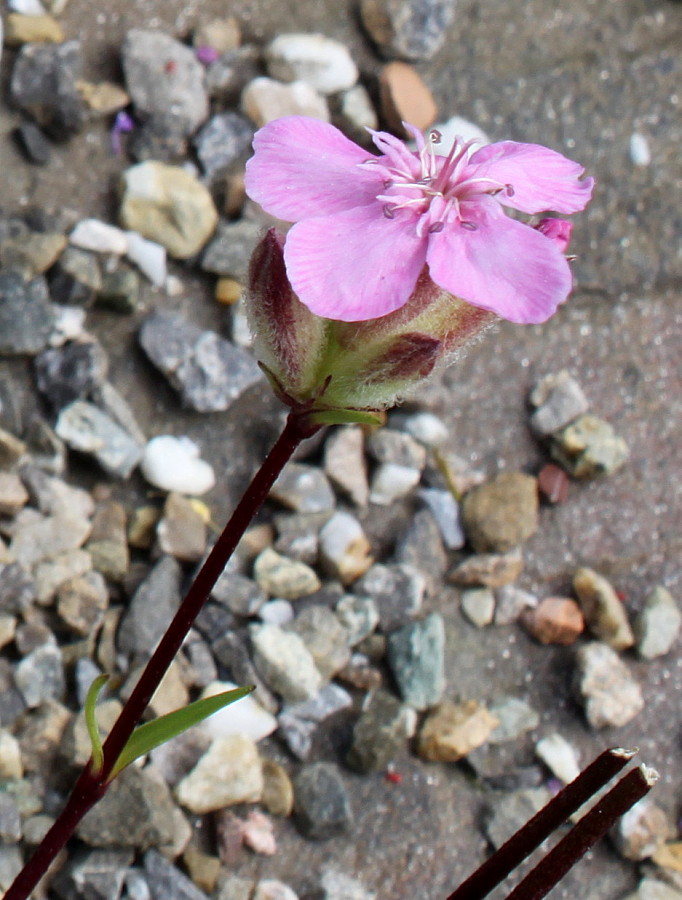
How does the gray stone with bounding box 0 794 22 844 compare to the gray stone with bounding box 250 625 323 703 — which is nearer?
the gray stone with bounding box 0 794 22 844

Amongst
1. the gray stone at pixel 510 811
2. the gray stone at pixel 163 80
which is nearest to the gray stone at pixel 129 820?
the gray stone at pixel 510 811

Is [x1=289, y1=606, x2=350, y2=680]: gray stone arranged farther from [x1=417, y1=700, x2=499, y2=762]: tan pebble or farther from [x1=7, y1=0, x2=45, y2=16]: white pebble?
[x1=7, y1=0, x2=45, y2=16]: white pebble

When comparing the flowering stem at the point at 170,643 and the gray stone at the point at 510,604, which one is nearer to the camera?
the flowering stem at the point at 170,643

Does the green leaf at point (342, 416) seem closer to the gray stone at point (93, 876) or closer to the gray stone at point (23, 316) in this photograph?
the gray stone at point (93, 876)

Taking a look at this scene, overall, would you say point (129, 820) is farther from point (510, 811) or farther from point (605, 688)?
point (605, 688)

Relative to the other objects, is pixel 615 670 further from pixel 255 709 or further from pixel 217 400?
pixel 217 400

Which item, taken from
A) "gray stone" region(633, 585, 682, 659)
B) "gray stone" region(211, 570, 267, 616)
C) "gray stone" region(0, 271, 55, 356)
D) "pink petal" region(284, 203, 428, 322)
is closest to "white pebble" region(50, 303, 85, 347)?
"gray stone" region(0, 271, 55, 356)
